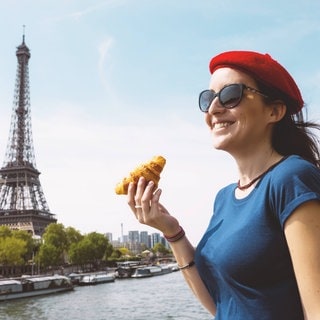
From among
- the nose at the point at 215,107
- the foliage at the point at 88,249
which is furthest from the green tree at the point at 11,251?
the nose at the point at 215,107

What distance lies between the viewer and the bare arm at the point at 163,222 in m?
2.13

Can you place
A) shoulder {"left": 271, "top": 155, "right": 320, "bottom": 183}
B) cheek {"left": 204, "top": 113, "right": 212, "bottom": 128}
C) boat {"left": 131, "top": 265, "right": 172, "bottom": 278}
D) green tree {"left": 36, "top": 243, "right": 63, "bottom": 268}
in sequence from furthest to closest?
boat {"left": 131, "top": 265, "right": 172, "bottom": 278} < green tree {"left": 36, "top": 243, "right": 63, "bottom": 268} < cheek {"left": 204, "top": 113, "right": 212, "bottom": 128} < shoulder {"left": 271, "top": 155, "right": 320, "bottom": 183}

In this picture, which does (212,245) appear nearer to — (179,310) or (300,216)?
(300,216)

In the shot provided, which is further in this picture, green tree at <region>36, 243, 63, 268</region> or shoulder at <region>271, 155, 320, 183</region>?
green tree at <region>36, 243, 63, 268</region>

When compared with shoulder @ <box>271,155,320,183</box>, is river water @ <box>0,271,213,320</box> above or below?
below

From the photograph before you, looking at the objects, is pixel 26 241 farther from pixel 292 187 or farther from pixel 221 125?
pixel 292 187

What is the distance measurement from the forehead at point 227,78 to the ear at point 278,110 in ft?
0.41

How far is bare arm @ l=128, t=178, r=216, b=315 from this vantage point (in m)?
2.13

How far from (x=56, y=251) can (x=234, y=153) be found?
63.8 metres

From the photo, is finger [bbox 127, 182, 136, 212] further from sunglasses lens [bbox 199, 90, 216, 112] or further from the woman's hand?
sunglasses lens [bbox 199, 90, 216, 112]

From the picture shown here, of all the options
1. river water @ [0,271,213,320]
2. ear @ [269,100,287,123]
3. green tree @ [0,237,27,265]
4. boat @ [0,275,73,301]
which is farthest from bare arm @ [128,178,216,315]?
green tree @ [0,237,27,265]

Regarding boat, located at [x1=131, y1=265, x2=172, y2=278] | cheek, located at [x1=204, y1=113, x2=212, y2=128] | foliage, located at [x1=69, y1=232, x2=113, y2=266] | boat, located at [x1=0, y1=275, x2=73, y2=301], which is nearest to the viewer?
cheek, located at [x1=204, y1=113, x2=212, y2=128]

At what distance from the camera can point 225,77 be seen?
2.00 metres

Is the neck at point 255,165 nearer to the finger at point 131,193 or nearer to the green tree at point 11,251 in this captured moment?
the finger at point 131,193
